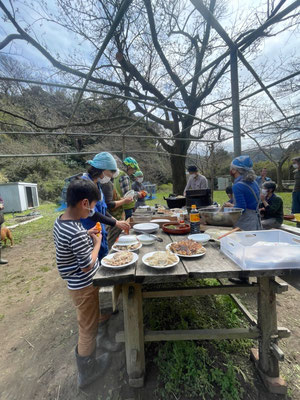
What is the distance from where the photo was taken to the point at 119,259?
4.76 feet

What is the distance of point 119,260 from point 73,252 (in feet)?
1.21

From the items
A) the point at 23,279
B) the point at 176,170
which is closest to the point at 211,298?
the point at 23,279

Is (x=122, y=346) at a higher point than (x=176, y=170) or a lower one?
lower

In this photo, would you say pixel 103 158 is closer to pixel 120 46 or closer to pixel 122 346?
pixel 122 346

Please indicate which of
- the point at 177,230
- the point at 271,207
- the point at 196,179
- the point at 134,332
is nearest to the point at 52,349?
the point at 134,332

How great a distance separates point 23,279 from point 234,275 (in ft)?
13.8

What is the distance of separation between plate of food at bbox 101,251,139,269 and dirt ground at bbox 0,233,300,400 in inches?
45.3

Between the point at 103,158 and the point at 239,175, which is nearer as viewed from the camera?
the point at 103,158

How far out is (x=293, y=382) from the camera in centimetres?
165

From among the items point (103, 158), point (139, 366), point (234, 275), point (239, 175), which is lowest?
point (139, 366)

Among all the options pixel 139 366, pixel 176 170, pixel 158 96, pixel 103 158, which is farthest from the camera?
pixel 176 170

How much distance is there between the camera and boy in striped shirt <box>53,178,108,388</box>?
146 centimetres

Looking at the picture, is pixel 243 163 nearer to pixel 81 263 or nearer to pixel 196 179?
pixel 81 263

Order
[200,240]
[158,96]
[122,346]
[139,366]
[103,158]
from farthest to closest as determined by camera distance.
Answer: [158,96] < [103,158] < [122,346] < [200,240] < [139,366]
